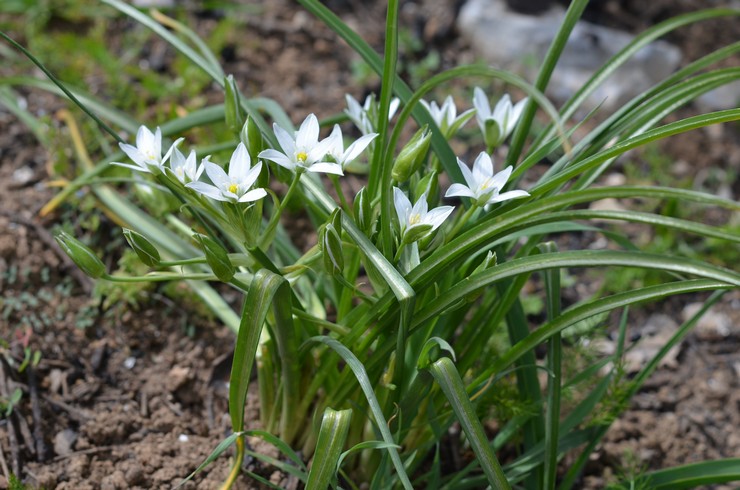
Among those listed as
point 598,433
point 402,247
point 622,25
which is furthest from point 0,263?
point 622,25

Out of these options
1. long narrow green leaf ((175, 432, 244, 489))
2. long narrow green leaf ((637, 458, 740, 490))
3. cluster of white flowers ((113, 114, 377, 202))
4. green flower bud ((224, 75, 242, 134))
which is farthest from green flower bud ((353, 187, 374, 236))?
long narrow green leaf ((637, 458, 740, 490))

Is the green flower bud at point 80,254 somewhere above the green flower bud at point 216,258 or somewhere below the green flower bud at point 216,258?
below

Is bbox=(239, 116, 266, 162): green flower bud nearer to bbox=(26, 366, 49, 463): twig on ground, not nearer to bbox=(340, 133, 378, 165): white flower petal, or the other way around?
bbox=(340, 133, 378, 165): white flower petal

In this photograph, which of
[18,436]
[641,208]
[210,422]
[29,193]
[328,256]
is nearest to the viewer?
[328,256]

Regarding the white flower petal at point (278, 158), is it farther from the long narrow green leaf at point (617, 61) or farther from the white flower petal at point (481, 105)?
the long narrow green leaf at point (617, 61)

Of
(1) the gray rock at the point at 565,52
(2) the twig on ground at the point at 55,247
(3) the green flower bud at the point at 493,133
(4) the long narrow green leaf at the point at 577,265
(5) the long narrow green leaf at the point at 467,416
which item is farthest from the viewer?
(1) the gray rock at the point at 565,52

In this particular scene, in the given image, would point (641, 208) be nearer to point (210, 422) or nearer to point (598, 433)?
point (598, 433)

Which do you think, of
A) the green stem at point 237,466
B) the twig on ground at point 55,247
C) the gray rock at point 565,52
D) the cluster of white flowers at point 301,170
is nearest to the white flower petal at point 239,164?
the cluster of white flowers at point 301,170

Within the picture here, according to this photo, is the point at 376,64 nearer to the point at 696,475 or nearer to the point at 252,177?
the point at 252,177
